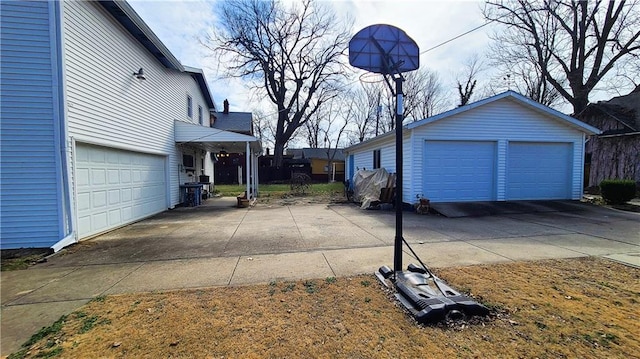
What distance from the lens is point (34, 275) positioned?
4.16m

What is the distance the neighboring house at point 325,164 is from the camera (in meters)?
35.8

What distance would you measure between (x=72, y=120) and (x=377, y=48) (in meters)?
6.31

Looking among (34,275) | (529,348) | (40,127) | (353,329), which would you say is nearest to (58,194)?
(40,127)

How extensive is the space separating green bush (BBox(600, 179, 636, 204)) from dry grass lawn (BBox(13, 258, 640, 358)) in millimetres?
9465

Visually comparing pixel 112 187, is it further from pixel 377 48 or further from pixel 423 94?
pixel 423 94

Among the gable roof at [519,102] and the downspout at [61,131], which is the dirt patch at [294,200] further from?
the downspout at [61,131]

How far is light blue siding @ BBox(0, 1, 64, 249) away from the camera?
17.2 ft

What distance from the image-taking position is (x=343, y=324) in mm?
2672

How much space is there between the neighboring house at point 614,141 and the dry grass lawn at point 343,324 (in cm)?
1638

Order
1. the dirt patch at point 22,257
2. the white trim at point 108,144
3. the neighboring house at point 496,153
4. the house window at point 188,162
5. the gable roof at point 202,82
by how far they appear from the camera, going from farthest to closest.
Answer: the gable roof at point 202,82, the house window at point 188,162, the neighboring house at point 496,153, the white trim at point 108,144, the dirt patch at point 22,257

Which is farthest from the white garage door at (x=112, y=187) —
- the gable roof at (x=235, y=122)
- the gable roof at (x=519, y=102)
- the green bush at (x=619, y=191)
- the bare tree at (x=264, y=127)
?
the bare tree at (x=264, y=127)

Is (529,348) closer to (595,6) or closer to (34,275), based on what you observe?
(34,275)

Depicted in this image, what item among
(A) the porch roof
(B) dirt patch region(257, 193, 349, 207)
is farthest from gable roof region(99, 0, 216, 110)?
(B) dirt patch region(257, 193, 349, 207)

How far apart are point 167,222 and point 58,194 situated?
3064 mm
